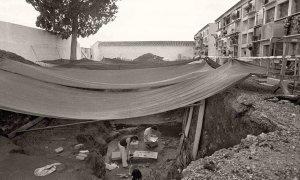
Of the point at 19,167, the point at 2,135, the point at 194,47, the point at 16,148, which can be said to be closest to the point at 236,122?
the point at 19,167

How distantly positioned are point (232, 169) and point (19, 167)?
339cm

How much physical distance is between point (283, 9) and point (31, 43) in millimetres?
13870

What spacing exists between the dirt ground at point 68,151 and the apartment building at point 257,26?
12.8ft

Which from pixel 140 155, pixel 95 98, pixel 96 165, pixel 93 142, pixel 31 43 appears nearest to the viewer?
pixel 95 98

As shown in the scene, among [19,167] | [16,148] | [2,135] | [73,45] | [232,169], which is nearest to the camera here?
[232,169]

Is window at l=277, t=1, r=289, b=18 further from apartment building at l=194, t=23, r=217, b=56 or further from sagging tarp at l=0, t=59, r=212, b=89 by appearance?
apartment building at l=194, t=23, r=217, b=56

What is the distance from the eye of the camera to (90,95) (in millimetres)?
4336

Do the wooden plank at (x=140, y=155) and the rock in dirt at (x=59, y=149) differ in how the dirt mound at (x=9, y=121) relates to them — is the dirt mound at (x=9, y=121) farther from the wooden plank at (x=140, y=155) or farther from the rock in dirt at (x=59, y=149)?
the wooden plank at (x=140, y=155)

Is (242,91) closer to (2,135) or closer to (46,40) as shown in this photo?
(2,135)

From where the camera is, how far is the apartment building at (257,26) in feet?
39.0

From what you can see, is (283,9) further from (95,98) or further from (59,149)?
(59,149)

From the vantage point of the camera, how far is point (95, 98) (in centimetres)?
418

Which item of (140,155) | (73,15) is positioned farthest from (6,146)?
(73,15)

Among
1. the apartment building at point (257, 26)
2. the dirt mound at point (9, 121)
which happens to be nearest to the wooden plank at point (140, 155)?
the dirt mound at point (9, 121)
